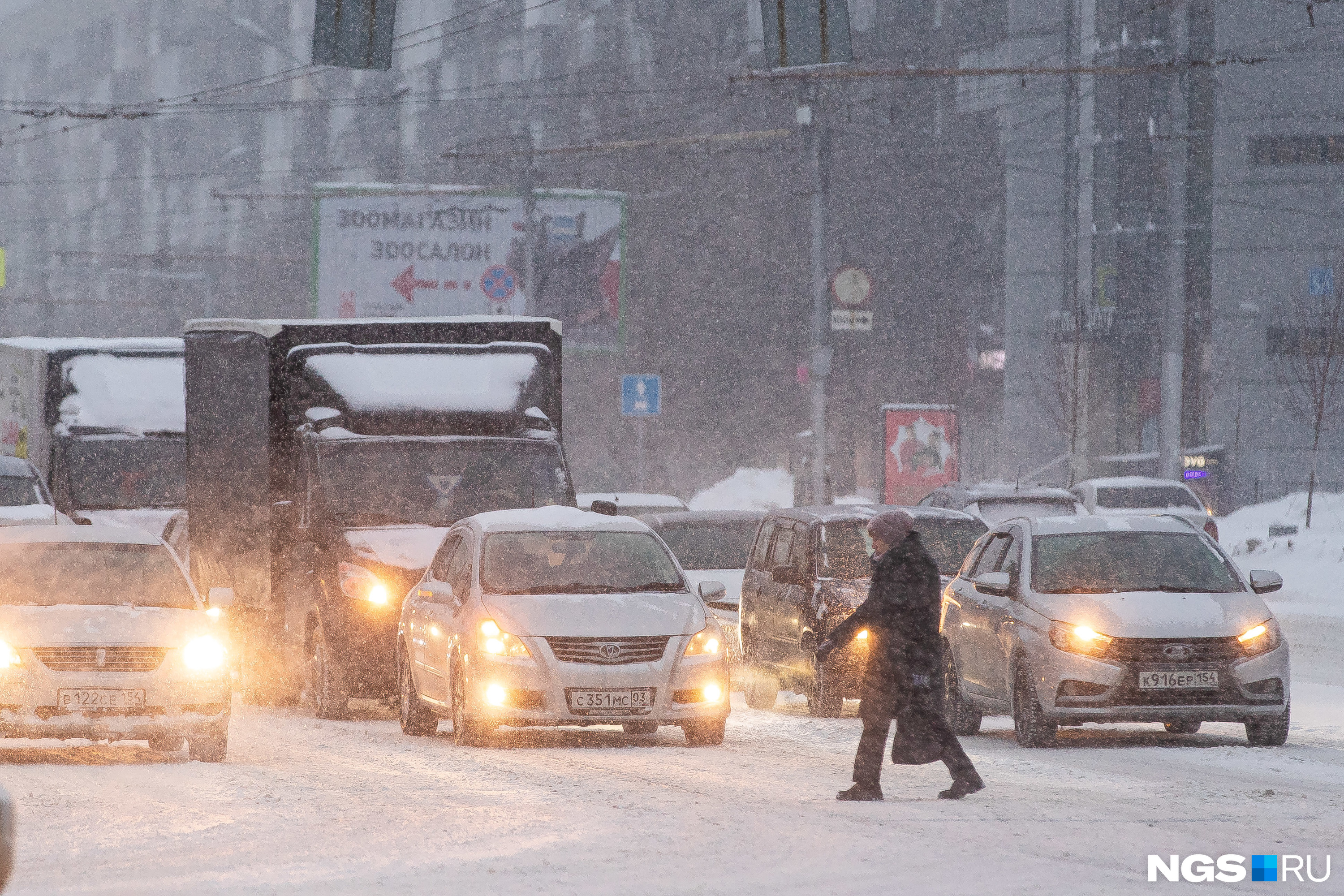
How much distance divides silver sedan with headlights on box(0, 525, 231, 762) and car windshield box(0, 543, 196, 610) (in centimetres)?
2

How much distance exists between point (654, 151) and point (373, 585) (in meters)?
47.1

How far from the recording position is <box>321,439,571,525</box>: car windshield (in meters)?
16.8

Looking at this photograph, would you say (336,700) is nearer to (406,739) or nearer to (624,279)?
(406,739)

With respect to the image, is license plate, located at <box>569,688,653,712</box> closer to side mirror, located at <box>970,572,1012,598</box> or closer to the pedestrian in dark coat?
side mirror, located at <box>970,572,1012,598</box>

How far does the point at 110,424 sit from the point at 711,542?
7.27m

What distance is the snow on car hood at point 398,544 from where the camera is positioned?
16.1m

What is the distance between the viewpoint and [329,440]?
1688 cm

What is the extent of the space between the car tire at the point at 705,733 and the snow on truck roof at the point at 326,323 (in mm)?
4756

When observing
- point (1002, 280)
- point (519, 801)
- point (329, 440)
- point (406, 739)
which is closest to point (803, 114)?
point (329, 440)

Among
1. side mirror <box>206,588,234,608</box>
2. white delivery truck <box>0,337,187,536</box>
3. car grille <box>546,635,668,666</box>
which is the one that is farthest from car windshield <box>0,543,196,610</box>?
white delivery truck <box>0,337,187,536</box>

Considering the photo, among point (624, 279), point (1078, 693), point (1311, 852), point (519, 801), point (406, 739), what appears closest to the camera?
point (1311, 852)

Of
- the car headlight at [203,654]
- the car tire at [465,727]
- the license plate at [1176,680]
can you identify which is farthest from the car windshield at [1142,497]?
the car headlight at [203,654]

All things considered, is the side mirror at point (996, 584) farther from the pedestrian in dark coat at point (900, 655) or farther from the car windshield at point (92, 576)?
the car windshield at point (92, 576)

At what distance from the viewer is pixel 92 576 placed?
1353 centimetres
